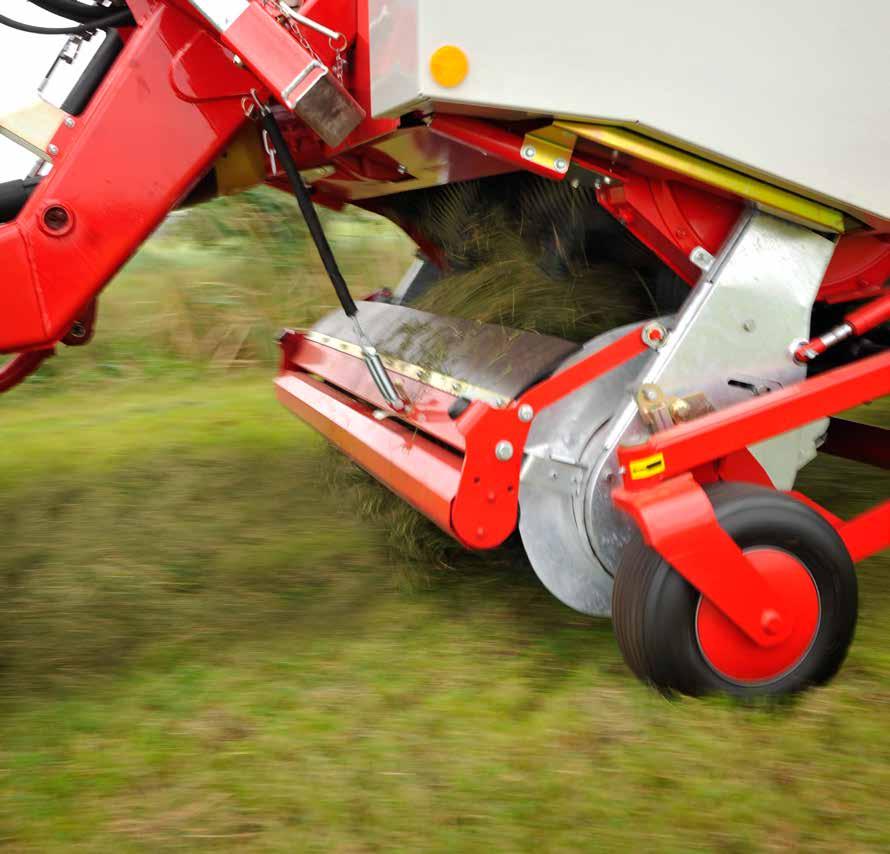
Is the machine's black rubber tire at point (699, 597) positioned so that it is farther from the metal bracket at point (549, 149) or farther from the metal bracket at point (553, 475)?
the metal bracket at point (549, 149)

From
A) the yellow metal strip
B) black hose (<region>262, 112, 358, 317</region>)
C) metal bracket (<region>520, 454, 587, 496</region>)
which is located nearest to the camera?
the yellow metal strip

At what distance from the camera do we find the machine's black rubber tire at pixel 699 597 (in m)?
2.00

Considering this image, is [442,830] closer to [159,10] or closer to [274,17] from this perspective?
[274,17]

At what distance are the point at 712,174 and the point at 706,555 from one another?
76cm

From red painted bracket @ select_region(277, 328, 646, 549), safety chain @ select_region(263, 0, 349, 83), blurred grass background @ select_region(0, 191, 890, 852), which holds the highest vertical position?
safety chain @ select_region(263, 0, 349, 83)

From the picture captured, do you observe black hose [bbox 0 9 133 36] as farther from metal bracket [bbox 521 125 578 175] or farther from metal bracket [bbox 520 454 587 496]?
metal bracket [bbox 520 454 587 496]

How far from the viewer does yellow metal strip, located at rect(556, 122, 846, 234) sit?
2115 mm

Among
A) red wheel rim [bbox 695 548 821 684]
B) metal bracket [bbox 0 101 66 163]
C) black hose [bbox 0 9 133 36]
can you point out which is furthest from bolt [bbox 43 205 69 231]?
red wheel rim [bbox 695 548 821 684]

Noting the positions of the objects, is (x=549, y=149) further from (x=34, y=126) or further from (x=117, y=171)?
(x=34, y=126)

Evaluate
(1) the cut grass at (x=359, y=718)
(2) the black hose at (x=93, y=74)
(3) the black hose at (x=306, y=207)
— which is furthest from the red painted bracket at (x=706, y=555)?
(2) the black hose at (x=93, y=74)

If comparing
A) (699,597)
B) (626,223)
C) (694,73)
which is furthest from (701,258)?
(699,597)

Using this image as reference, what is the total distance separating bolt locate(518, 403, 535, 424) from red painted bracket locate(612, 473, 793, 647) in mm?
256

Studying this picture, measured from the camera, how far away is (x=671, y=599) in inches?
78.4

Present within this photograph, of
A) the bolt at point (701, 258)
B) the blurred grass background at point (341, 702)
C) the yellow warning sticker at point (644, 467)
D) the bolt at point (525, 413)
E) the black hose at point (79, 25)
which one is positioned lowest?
the blurred grass background at point (341, 702)
